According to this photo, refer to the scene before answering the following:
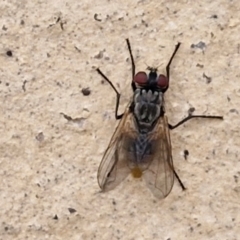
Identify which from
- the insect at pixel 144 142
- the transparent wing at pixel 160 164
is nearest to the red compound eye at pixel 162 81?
the insect at pixel 144 142

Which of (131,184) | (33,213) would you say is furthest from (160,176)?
(33,213)

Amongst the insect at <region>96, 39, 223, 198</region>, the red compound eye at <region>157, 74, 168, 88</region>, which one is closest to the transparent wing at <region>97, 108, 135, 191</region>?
the insect at <region>96, 39, 223, 198</region>

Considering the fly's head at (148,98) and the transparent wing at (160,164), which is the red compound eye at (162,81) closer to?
the fly's head at (148,98)

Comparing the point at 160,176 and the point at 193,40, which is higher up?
the point at 193,40

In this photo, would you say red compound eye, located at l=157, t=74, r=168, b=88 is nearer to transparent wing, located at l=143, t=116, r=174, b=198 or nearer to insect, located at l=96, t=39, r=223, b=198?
insect, located at l=96, t=39, r=223, b=198

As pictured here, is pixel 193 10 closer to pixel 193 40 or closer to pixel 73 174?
pixel 193 40

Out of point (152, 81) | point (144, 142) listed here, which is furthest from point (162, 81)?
point (144, 142)

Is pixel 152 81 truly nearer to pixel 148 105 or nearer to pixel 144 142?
pixel 148 105
